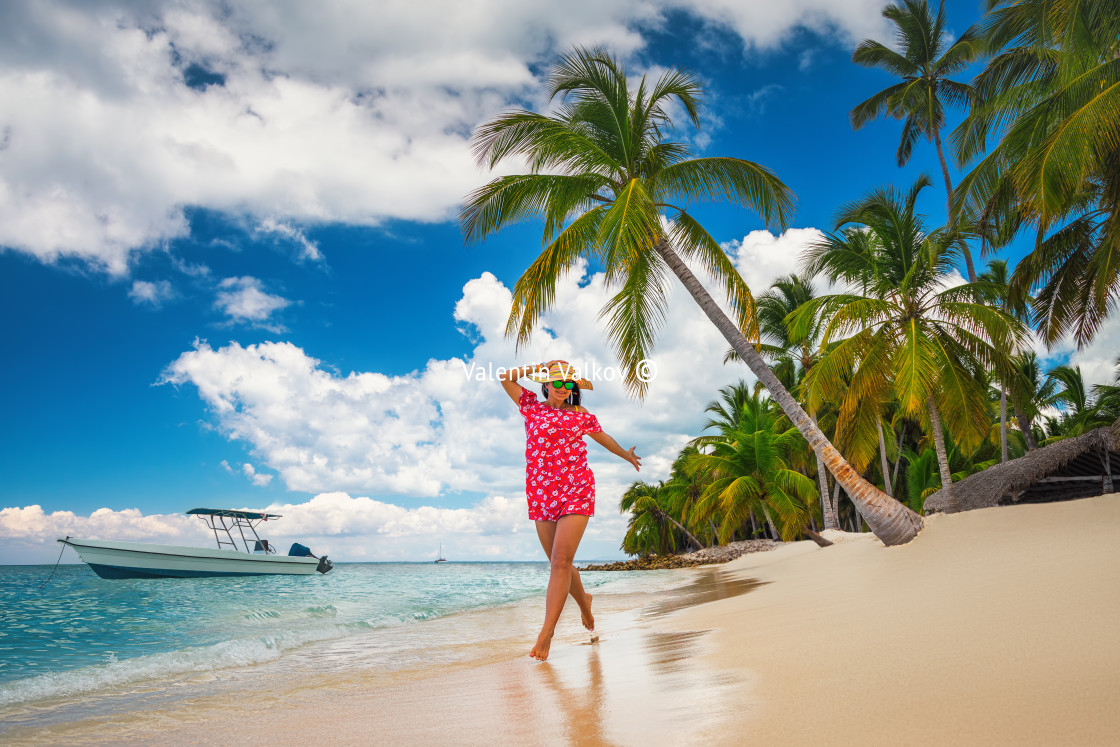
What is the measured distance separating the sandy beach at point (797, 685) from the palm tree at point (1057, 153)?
598 centimetres

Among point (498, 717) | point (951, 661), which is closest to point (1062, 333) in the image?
point (951, 661)

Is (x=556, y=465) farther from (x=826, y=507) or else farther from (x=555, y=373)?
(x=826, y=507)

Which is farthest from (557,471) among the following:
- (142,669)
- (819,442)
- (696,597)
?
(819,442)

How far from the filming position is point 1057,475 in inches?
437

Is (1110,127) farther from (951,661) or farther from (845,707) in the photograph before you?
(845,707)

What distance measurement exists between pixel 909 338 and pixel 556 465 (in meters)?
10.6

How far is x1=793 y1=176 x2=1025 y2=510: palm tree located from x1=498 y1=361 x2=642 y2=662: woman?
9.43 meters

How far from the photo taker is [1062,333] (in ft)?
41.9

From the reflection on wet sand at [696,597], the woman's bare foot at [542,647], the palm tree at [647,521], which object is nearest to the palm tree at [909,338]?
the reflection on wet sand at [696,597]

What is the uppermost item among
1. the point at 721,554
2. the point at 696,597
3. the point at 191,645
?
the point at 191,645

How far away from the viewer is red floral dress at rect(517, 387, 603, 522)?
3.82m

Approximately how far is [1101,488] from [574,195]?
1065 cm

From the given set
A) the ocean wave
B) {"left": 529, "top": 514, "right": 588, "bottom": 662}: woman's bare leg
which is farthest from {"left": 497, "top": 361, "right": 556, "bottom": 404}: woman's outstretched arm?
the ocean wave

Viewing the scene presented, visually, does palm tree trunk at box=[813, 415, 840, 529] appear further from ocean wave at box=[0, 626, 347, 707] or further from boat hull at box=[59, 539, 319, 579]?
boat hull at box=[59, 539, 319, 579]
